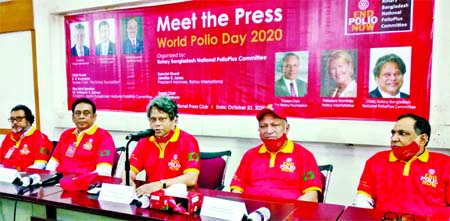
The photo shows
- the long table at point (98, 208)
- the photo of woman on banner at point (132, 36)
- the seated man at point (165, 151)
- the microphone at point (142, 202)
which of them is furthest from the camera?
the photo of woman on banner at point (132, 36)

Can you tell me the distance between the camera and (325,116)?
2746 mm

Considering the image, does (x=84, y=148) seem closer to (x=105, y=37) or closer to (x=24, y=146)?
(x=24, y=146)

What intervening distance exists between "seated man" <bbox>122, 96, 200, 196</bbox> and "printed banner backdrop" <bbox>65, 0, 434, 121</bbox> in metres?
0.86

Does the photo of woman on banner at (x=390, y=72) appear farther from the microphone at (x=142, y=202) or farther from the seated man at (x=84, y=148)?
the seated man at (x=84, y=148)

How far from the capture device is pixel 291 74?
285 centimetres

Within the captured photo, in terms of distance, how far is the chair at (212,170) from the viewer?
2482mm

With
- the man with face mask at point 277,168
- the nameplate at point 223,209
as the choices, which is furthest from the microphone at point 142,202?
the man with face mask at point 277,168

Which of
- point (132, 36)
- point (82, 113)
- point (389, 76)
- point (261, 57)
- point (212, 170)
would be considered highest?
point (132, 36)

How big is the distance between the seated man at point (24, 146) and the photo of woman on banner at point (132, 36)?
107 centimetres

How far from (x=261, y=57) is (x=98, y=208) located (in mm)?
1803

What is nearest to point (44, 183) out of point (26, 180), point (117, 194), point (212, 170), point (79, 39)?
point (26, 180)

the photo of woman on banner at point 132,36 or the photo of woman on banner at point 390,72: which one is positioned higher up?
the photo of woman on banner at point 132,36

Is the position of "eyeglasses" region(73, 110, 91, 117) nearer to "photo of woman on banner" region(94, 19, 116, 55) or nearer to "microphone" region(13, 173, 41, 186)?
"microphone" region(13, 173, 41, 186)

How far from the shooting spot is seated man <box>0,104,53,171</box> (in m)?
3.07
